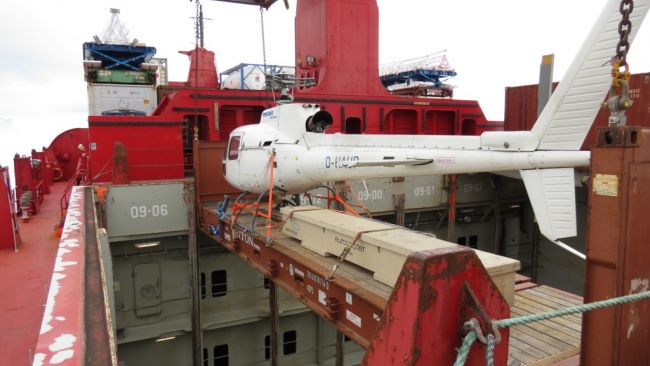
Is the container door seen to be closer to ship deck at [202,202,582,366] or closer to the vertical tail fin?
ship deck at [202,202,582,366]

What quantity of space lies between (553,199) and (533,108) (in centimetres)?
1343

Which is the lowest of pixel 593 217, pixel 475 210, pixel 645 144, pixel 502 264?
pixel 475 210

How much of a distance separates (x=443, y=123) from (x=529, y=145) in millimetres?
14036

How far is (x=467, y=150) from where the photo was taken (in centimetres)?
632

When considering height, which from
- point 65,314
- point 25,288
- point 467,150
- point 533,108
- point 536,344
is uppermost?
point 533,108

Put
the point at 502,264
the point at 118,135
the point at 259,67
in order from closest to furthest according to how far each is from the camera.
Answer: the point at 502,264
the point at 118,135
the point at 259,67

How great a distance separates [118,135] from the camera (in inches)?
500

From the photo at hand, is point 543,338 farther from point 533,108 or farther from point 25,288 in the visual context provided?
point 533,108

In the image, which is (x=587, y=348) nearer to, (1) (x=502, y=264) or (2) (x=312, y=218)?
(1) (x=502, y=264)

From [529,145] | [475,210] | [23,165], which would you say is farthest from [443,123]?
[23,165]

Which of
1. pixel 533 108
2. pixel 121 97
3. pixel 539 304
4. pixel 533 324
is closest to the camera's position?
pixel 533 324

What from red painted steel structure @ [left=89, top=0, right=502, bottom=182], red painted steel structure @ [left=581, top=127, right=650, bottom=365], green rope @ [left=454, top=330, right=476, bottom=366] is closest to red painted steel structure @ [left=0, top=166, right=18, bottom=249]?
red painted steel structure @ [left=89, top=0, right=502, bottom=182]

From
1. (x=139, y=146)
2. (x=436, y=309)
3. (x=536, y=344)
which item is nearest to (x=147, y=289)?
(x=139, y=146)

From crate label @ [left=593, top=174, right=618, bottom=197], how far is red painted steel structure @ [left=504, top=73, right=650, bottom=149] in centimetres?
1330
